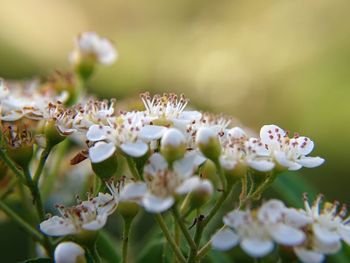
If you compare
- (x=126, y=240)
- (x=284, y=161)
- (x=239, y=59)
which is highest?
(x=284, y=161)

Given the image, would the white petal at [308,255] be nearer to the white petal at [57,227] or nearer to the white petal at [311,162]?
the white petal at [311,162]

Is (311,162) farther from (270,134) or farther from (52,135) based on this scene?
(52,135)

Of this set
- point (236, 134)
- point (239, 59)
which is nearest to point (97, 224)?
point (236, 134)

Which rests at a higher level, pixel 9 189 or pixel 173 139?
pixel 173 139

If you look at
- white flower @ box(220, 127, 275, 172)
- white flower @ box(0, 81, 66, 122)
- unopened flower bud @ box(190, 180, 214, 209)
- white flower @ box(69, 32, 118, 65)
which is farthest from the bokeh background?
unopened flower bud @ box(190, 180, 214, 209)

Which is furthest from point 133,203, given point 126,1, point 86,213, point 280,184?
point 126,1

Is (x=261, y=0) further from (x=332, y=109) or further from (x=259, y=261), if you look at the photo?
(x=259, y=261)
